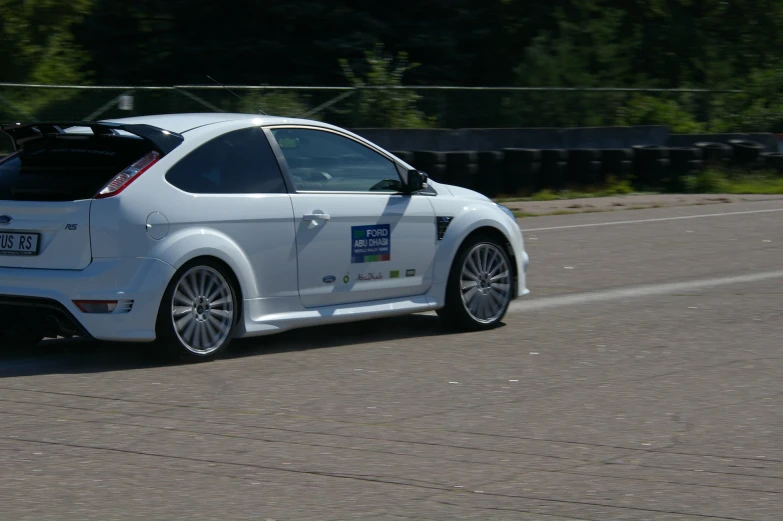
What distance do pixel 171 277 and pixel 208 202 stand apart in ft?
1.86

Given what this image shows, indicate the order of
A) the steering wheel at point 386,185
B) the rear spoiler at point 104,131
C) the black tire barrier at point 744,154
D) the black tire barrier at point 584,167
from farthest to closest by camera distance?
the black tire barrier at point 744,154 → the black tire barrier at point 584,167 → the steering wheel at point 386,185 → the rear spoiler at point 104,131

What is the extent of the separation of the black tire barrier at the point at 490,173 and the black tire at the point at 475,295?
444 inches

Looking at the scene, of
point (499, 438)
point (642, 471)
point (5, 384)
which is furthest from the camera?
point (5, 384)

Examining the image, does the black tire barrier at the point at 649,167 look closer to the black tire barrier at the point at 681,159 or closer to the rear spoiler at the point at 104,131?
the black tire barrier at the point at 681,159

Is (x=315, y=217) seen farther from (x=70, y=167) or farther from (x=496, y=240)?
(x=496, y=240)

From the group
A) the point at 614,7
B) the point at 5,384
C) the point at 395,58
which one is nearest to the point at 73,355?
the point at 5,384

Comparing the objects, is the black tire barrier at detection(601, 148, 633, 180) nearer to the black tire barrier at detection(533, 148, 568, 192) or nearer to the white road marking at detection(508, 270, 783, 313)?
the black tire barrier at detection(533, 148, 568, 192)

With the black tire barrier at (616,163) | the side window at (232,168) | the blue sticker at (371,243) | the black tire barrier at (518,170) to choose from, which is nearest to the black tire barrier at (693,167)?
the black tire barrier at (616,163)

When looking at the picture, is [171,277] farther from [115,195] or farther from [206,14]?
[206,14]

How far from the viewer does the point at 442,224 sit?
9352 millimetres

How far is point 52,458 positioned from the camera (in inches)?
232

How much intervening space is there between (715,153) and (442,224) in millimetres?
16584

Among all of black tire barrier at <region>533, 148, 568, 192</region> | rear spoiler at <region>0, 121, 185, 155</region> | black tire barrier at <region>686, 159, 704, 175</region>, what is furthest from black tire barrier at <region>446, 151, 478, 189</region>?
rear spoiler at <region>0, 121, 185, 155</region>

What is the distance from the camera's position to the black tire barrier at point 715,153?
80.9 ft
